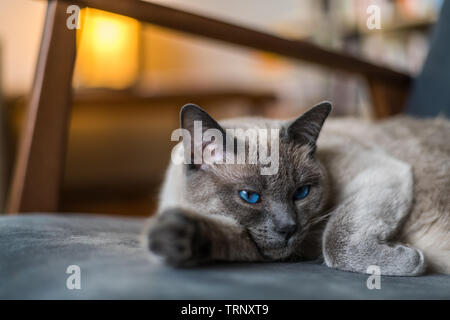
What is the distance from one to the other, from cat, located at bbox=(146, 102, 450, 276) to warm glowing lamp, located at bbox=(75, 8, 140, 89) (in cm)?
270

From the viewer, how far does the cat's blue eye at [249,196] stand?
38.5 inches

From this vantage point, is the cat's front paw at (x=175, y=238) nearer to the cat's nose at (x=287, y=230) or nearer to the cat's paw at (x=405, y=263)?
the cat's nose at (x=287, y=230)

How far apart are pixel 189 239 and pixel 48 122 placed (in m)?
0.69

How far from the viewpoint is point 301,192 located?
1.06m

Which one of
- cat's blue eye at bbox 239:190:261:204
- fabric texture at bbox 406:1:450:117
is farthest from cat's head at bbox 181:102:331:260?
fabric texture at bbox 406:1:450:117

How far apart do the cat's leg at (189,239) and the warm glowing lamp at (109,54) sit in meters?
3.04

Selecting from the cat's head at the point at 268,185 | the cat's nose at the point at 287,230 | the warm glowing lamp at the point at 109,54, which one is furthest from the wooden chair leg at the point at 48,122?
the warm glowing lamp at the point at 109,54

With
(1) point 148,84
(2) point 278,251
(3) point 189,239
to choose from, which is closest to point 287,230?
(2) point 278,251

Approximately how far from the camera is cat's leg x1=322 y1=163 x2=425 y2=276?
0.94 metres

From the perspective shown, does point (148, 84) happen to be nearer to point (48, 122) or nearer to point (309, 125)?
point (48, 122)

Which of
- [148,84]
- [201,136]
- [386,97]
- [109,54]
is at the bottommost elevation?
[201,136]
